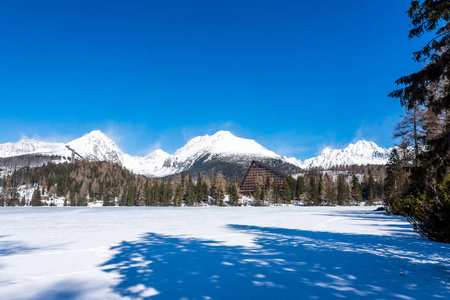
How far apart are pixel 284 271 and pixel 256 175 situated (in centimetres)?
14440

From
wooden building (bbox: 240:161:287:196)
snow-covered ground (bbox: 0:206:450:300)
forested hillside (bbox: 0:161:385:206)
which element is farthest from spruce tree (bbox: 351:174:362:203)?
snow-covered ground (bbox: 0:206:450:300)

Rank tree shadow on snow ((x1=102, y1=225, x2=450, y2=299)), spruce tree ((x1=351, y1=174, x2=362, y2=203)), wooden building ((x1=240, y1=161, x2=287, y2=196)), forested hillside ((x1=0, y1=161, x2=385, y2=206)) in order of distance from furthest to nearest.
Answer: wooden building ((x1=240, y1=161, x2=287, y2=196)) → spruce tree ((x1=351, y1=174, x2=362, y2=203)) → forested hillside ((x1=0, y1=161, x2=385, y2=206)) → tree shadow on snow ((x1=102, y1=225, x2=450, y2=299))

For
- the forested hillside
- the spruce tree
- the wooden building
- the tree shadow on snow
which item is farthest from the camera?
the wooden building

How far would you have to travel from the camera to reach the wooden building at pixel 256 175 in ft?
476

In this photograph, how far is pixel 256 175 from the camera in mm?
149750

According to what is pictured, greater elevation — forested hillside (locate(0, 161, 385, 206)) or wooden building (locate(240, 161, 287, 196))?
wooden building (locate(240, 161, 287, 196))

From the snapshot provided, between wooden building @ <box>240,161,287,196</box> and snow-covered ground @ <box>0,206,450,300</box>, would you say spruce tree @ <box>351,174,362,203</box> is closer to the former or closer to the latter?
wooden building @ <box>240,161,287,196</box>

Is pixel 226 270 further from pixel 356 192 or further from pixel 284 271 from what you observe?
pixel 356 192

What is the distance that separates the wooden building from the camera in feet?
476

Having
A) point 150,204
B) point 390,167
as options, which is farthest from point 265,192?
point 390,167

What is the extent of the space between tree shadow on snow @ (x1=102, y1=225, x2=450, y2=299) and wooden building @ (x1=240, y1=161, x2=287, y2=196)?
13559 cm

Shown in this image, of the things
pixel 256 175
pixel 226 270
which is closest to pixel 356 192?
pixel 256 175

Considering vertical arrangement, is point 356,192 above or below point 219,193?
above

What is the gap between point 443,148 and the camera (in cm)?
870
